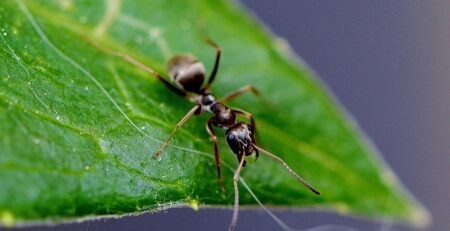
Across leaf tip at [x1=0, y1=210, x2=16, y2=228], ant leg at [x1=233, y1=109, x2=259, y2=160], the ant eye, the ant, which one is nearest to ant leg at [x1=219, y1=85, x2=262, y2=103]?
the ant

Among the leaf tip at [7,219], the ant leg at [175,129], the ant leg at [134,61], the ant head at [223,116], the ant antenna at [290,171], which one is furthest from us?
the ant head at [223,116]

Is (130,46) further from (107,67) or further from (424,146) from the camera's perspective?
(424,146)

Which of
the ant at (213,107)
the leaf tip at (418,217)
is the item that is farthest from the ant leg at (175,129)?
the leaf tip at (418,217)

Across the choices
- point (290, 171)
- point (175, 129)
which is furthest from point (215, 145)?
point (290, 171)

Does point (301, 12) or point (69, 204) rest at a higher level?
point (301, 12)

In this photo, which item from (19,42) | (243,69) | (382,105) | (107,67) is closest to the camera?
(19,42)

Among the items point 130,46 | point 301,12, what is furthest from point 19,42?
point 301,12

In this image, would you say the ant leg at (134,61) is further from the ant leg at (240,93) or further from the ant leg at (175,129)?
the ant leg at (240,93)
